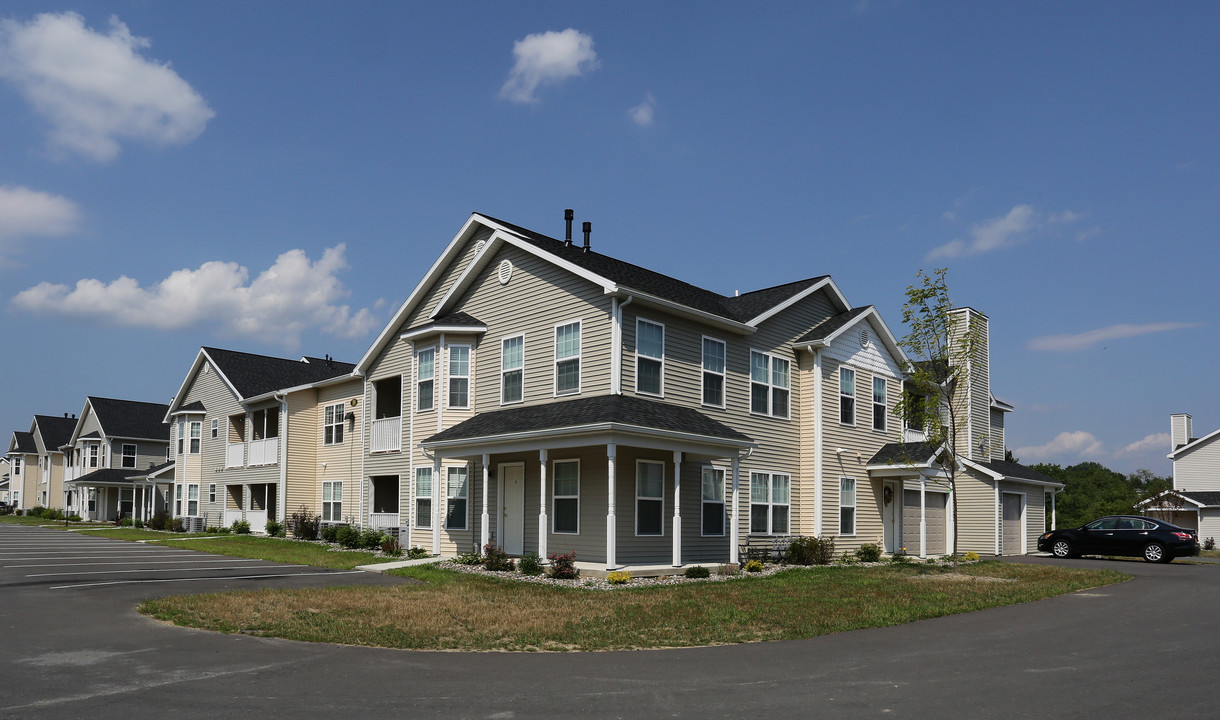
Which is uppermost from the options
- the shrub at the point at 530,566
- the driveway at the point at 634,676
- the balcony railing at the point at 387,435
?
the balcony railing at the point at 387,435

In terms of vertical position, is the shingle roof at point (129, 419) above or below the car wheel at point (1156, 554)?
above

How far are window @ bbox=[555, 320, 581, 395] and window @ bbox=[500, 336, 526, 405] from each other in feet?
4.56

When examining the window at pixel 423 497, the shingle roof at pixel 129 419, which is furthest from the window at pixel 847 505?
the shingle roof at pixel 129 419

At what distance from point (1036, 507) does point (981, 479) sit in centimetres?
427

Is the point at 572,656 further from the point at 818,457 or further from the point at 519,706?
the point at 818,457

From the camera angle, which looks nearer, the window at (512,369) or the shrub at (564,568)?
the shrub at (564,568)

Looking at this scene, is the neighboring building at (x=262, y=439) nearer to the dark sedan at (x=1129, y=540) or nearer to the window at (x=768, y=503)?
the window at (x=768, y=503)

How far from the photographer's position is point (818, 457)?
25.4 metres

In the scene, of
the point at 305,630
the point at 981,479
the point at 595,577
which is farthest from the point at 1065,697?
the point at 981,479

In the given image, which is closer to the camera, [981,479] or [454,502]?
[454,502]

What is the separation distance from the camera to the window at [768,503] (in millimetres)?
23688

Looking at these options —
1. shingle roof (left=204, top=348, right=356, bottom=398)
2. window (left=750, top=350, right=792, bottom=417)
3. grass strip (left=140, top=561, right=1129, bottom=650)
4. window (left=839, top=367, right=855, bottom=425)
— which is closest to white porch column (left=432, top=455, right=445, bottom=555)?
grass strip (left=140, top=561, right=1129, bottom=650)

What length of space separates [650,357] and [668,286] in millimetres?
3438

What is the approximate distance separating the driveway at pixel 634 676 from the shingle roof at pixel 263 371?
26197 mm
